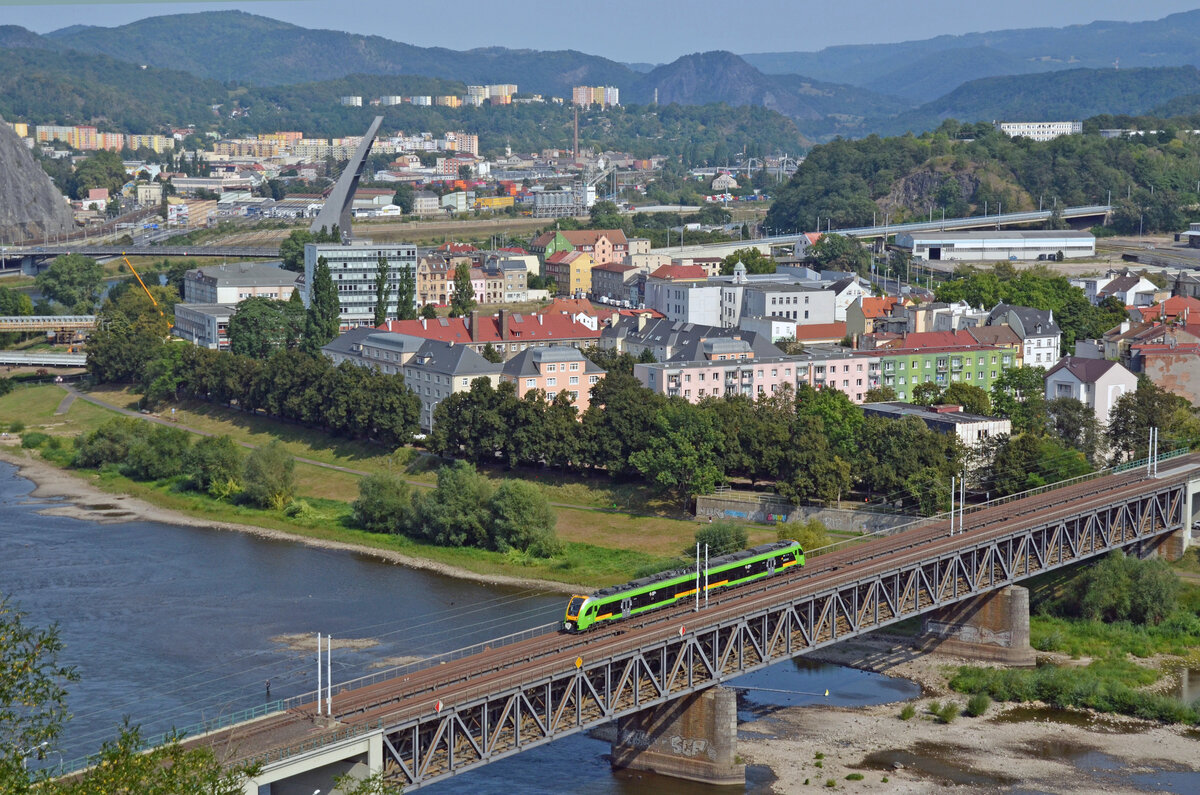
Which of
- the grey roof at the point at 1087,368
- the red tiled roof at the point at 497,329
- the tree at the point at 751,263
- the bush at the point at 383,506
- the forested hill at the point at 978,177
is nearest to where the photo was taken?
the bush at the point at 383,506

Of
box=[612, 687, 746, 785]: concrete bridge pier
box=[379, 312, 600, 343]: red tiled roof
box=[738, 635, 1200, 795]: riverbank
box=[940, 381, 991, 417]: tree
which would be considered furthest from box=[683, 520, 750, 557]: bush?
box=[379, 312, 600, 343]: red tiled roof

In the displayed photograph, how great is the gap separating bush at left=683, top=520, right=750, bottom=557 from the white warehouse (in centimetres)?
5395

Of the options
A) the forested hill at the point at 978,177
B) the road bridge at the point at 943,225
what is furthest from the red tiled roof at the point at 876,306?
the forested hill at the point at 978,177

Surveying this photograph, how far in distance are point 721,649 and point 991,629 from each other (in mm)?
8203

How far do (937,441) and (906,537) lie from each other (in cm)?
793

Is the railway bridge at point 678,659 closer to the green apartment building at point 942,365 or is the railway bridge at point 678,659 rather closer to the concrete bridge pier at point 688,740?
the concrete bridge pier at point 688,740

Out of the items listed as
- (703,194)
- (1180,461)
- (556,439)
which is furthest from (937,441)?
(703,194)

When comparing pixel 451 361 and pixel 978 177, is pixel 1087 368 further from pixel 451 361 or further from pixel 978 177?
pixel 978 177

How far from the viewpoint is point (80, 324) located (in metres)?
75.1

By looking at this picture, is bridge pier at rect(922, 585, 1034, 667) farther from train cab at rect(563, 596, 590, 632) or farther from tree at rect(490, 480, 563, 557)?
tree at rect(490, 480, 563, 557)

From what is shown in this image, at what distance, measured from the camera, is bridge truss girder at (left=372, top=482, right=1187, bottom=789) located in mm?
22359

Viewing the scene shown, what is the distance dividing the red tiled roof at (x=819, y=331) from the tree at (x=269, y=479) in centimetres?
2194

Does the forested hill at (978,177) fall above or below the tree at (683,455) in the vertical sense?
above

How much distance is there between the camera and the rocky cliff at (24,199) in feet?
397
